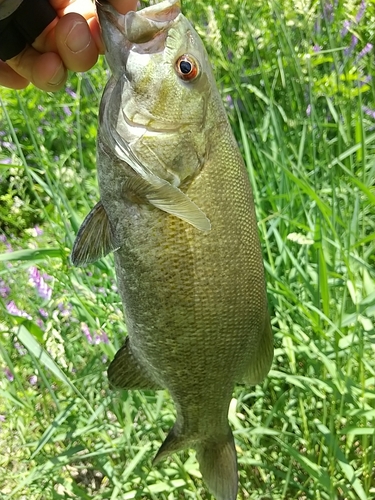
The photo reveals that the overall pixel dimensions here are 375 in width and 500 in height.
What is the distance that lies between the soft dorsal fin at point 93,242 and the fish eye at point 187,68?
1.18 feet

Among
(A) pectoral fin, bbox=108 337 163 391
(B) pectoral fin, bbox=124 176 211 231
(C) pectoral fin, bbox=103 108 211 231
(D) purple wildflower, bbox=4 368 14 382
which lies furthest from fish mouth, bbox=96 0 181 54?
(D) purple wildflower, bbox=4 368 14 382

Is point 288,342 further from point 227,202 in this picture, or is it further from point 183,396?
point 227,202

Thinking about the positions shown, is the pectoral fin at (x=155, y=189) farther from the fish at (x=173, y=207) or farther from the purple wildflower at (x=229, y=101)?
the purple wildflower at (x=229, y=101)

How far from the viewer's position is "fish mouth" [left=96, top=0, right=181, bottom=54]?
1.13 metres

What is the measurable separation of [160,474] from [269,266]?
0.83 meters

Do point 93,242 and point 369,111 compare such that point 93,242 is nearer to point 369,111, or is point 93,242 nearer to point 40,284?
point 40,284

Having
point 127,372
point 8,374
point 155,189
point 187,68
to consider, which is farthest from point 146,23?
point 8,374

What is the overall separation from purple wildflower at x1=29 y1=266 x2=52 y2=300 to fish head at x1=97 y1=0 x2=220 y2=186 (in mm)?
835

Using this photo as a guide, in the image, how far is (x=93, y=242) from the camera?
1.28m

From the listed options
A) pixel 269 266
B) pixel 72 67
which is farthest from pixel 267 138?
pixel 72 67

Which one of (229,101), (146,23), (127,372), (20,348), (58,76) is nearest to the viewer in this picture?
(146,23)

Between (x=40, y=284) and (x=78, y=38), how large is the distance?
830mm

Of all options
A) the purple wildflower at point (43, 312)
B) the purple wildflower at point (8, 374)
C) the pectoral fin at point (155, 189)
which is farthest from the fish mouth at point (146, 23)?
the purple wildflower at point (8, 374)

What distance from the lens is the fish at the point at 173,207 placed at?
117 cm
